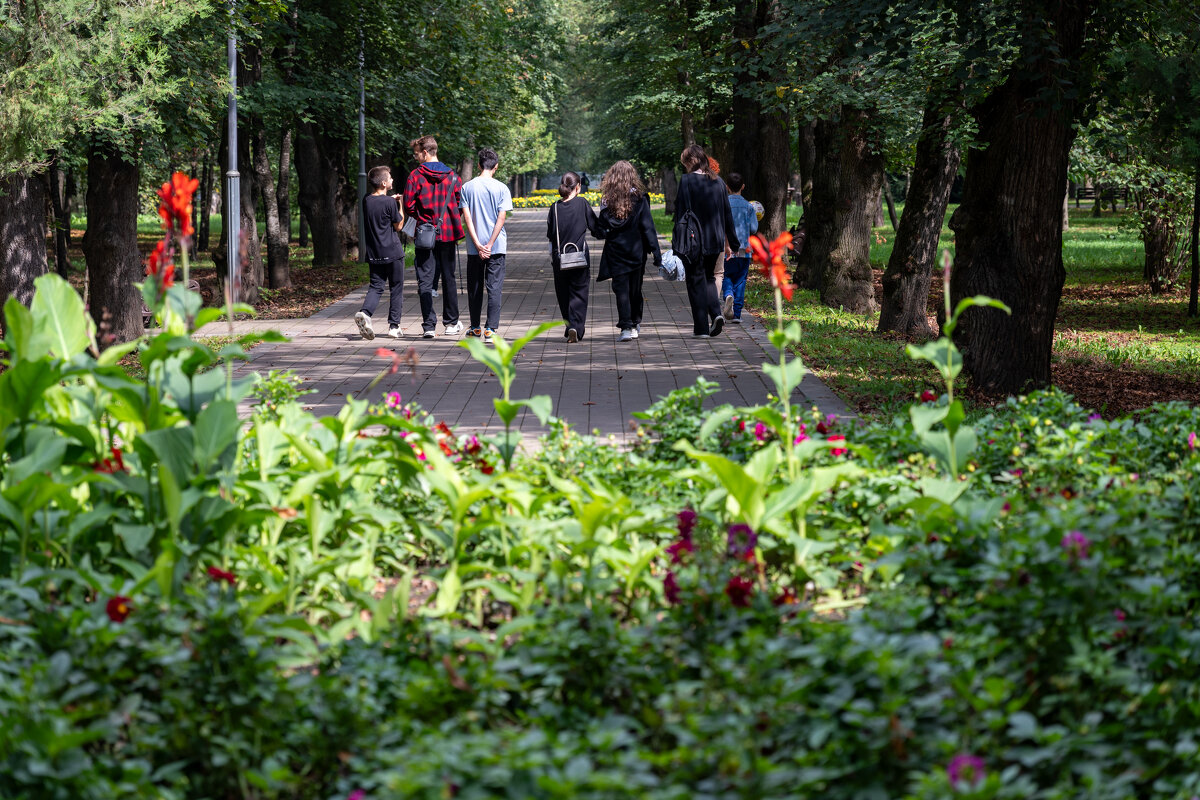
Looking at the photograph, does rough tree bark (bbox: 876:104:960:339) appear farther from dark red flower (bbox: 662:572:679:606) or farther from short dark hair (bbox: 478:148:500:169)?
dark red flower (bbox: 662:572:679:606)

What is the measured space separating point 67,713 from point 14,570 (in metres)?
1.25

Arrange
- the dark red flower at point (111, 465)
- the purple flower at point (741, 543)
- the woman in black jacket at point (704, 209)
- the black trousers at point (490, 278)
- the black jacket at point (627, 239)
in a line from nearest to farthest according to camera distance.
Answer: the purple flower at point (741, 543)
the dark red flower at point (111, 465)
the black jacket at point (627, 239)
the woman in black jacket at point (704, 209)
the black trousers at point (490, 278)

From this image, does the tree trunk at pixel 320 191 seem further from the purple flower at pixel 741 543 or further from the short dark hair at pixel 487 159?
the purple flower at pixel 741 543

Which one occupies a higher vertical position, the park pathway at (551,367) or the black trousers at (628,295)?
the black trousers at (628,295)

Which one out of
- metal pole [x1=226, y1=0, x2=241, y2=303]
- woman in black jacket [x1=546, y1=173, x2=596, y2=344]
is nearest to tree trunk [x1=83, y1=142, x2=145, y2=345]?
metal pole [x1=226, y1=0, x2=241, y2=303]

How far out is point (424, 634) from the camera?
3.53 metres

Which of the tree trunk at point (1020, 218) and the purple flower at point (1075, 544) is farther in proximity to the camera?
the tree trunk at point (1020, 218)

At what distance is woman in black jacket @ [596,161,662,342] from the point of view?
40.3 ft

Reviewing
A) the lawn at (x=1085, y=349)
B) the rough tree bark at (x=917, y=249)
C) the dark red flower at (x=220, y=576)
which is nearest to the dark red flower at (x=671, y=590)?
the dark red flower at (x=220, y=576)

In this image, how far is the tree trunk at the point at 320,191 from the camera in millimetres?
26094

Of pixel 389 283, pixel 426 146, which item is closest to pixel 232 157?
pixel 389 283

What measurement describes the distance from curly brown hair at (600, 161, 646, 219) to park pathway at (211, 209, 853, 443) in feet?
4.65

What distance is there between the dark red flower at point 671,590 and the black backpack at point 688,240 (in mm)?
8997

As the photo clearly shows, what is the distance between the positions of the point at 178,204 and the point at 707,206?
8.91m
